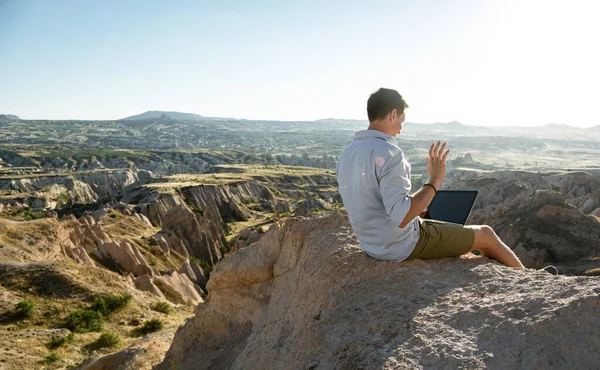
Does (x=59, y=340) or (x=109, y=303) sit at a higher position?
(x=59, y=340)

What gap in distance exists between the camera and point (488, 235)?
16.4 ft

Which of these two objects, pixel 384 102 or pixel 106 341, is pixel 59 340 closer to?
pixel 106 341

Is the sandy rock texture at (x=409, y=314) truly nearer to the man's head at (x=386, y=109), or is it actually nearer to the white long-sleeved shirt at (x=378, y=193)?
the white long-sleeved shirt at (x=378, y=193)

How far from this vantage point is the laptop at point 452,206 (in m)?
5.46

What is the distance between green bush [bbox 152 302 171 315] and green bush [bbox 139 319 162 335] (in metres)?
2.47

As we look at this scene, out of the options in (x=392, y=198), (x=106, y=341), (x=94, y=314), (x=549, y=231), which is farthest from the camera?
(x=549, y=231)

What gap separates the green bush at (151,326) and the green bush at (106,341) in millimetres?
1595

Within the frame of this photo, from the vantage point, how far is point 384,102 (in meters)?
4.33

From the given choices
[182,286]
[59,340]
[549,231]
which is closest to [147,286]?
[182,286]

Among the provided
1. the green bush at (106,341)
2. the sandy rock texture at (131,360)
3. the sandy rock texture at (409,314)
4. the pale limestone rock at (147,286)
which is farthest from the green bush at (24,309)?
the sandy rock texture at (409,314)

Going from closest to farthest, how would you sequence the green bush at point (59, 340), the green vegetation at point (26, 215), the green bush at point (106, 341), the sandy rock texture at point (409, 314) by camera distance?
the sandy rock texture at point (409, 314)
the green bush at point (59, 340)
the green bush at point (106, 341)
the green vegetation at point (26, 215)

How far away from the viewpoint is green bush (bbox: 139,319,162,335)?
15.5 meters

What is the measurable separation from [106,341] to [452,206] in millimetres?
11865

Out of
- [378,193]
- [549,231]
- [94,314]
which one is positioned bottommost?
[94,314]
